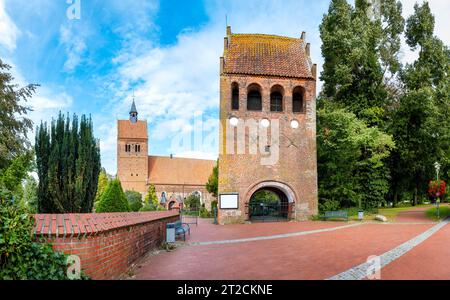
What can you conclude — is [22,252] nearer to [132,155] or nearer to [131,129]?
[132,155]

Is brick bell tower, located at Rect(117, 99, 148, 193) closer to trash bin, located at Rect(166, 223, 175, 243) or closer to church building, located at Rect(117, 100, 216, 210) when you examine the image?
church building, located at Rect(117, 100, 216, 210)

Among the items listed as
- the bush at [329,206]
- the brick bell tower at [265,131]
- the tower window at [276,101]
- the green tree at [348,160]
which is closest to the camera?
the brick bell tower at [265,131]

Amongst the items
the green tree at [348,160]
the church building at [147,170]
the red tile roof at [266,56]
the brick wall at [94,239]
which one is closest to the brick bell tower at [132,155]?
the church building at [147,170]

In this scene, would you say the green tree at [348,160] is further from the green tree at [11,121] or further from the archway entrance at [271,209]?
the green tree at [11,121]

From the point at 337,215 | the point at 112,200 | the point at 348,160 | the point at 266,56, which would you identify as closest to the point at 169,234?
the point at 112,200

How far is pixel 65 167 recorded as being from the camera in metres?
11.0

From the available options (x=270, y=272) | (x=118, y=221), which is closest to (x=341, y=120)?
(x=270, y=272)

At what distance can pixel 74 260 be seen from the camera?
5086mm

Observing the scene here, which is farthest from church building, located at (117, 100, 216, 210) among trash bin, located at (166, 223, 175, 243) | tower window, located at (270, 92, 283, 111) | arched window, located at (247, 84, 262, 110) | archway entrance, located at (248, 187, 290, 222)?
trash bin, located at (166, 223, 175, 243)

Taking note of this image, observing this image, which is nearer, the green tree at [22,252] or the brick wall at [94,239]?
the green tree at [22,252]

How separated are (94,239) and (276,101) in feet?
70.1

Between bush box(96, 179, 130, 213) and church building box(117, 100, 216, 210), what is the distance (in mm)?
43083

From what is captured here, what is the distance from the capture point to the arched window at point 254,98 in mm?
24869

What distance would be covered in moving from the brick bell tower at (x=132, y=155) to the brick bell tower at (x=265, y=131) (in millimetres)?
37940
